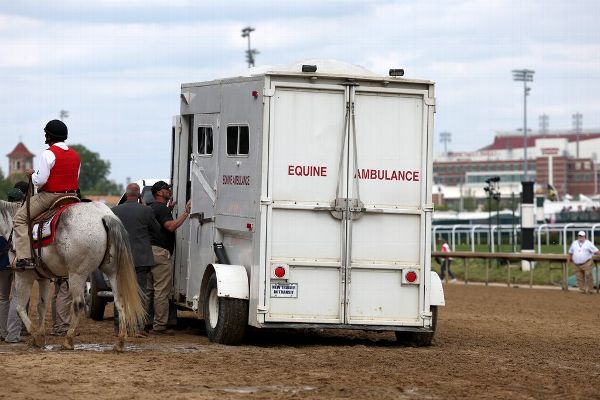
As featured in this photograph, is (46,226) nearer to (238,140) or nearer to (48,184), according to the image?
(48,184)

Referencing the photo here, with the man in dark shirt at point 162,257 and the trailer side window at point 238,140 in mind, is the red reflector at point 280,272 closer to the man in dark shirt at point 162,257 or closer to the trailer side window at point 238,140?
the trailer side window at point 238,140

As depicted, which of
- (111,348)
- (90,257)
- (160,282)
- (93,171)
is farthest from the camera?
(93,171)

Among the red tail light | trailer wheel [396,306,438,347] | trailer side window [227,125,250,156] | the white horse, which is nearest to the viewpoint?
the white horse

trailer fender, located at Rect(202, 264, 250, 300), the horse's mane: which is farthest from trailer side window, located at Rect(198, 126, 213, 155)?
the horse's mane

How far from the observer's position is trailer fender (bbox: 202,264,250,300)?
15.1 meters

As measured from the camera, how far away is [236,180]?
15773mm

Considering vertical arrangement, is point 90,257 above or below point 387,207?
below

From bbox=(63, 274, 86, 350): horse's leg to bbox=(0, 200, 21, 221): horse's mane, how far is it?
1.40 m

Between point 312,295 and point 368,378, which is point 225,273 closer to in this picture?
point 312,295

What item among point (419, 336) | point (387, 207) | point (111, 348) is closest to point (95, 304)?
point (111, 348)

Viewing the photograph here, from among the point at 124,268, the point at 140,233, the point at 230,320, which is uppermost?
the point at 140,233

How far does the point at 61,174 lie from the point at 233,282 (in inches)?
94.2

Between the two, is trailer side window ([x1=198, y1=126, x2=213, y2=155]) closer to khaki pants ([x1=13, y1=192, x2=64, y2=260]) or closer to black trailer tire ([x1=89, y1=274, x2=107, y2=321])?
khaki pants ([x1=13, y1=192, x2=64, y2=260])

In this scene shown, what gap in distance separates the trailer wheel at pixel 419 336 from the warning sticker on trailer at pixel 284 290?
1784 mm
